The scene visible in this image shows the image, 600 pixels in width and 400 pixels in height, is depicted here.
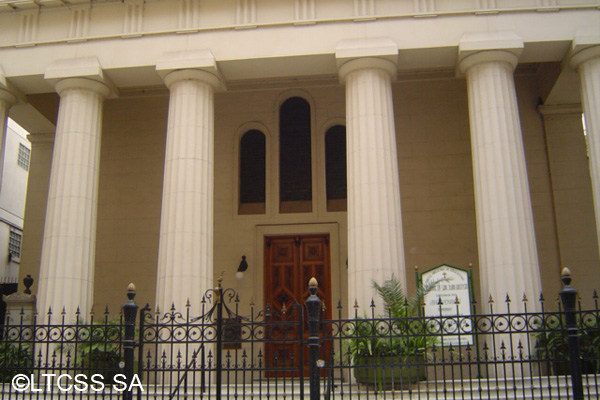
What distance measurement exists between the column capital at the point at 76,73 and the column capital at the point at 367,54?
5743mm

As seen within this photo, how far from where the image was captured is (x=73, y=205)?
1550 cm

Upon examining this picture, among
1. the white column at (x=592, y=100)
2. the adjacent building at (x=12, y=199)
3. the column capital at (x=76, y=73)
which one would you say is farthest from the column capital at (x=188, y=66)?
the adjacent building at (x=12, y=199)

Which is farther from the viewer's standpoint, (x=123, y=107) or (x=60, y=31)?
(x=123, y=107)

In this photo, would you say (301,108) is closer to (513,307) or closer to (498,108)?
(498,108)

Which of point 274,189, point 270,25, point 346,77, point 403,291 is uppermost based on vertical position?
point 270,25

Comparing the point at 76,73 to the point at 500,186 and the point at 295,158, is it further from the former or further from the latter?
the point at 500,186

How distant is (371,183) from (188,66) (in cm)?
508

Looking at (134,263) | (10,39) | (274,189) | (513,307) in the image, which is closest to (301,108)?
(274,189)

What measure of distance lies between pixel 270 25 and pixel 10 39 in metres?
6.52

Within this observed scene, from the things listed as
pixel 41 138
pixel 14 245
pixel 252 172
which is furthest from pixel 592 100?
pixel 14 245

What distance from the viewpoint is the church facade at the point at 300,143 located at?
14.8m

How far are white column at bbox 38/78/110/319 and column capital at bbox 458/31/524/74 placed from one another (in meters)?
8.63

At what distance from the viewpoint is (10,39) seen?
16.8m

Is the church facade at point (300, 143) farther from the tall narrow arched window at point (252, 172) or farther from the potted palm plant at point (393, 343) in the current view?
the potted palm plant at point (393, 343)
